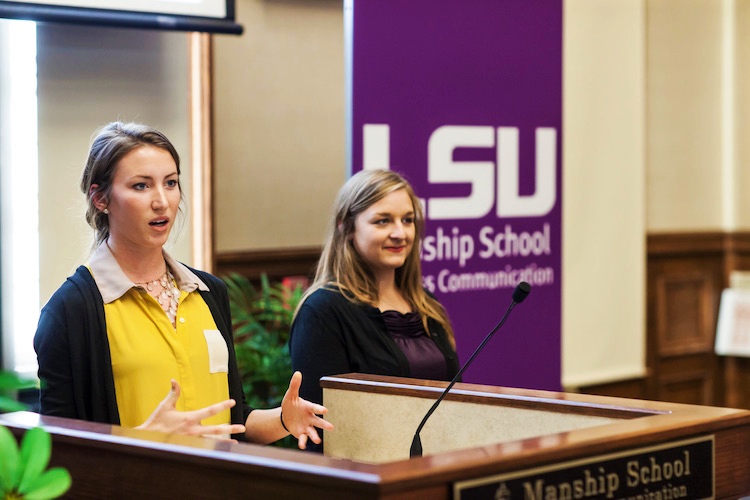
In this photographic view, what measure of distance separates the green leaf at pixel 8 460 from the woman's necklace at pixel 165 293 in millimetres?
1242

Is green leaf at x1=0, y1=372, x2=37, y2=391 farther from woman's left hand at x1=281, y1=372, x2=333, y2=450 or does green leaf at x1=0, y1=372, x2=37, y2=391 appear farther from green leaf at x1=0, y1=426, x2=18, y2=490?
woman's left hand at x1=281, y1=372, x2=333, y2=450

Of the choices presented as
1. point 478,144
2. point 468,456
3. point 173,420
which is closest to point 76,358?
point 173,420

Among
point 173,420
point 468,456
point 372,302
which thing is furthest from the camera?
point 372,302

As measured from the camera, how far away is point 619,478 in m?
1.53

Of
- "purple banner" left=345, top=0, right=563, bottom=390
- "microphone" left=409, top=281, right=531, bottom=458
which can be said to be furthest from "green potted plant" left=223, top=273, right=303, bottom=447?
"microphone" left=409, top=281, right=531, bottom=458

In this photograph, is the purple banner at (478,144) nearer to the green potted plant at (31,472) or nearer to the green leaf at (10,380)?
the green potted plant at (31,472)

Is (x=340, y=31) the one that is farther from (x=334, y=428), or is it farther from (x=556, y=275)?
(x=334, y=428)

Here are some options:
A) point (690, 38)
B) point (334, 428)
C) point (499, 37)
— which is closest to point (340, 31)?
point (499, 37)

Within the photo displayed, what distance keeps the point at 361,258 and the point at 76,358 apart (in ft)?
4.23

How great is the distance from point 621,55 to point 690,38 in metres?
0.90

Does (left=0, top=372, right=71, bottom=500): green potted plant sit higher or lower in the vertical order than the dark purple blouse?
higher

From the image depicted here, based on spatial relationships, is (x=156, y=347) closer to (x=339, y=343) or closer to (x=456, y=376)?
(x=456, y=376)

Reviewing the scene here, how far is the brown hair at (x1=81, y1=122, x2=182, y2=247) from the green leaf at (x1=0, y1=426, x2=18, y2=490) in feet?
4.41

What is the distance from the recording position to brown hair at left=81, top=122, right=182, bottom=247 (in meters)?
2.26
